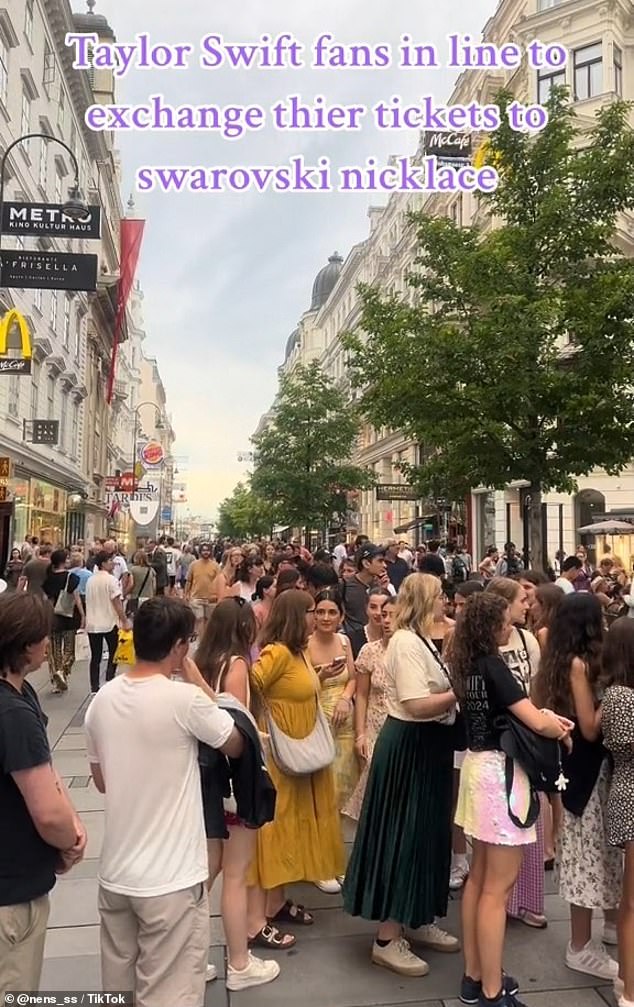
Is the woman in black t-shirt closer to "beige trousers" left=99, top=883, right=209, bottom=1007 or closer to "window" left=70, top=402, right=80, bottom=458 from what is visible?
"beige trousers" left=99, top=883, right=209, bottom=1007

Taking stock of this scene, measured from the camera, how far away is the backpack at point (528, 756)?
10.8ft

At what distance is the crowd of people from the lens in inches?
104

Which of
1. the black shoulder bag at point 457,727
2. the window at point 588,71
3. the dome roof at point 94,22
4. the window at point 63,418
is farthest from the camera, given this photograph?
the dome roof at point 94,22

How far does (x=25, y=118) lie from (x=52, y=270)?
16.3 m

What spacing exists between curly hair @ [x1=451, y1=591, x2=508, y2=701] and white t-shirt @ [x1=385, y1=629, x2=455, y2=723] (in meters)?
0.23

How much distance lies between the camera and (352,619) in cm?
750

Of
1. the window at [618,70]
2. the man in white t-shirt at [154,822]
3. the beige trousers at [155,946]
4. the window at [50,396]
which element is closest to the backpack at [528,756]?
the man in white t-shirt at [154,822]

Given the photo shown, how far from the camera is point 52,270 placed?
1180 cm

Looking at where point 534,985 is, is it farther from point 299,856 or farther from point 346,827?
point 346,827

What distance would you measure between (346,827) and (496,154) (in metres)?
13.9

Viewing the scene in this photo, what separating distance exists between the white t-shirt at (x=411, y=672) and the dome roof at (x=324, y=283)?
91.4 metres

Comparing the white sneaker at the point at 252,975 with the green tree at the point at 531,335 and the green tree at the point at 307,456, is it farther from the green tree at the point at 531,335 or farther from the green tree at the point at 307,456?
the green tree at the point at 307,456

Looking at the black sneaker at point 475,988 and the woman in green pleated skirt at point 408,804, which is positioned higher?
the woman in green pleated skirt at point 408,804

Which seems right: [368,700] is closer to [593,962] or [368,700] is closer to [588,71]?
[593,962]
